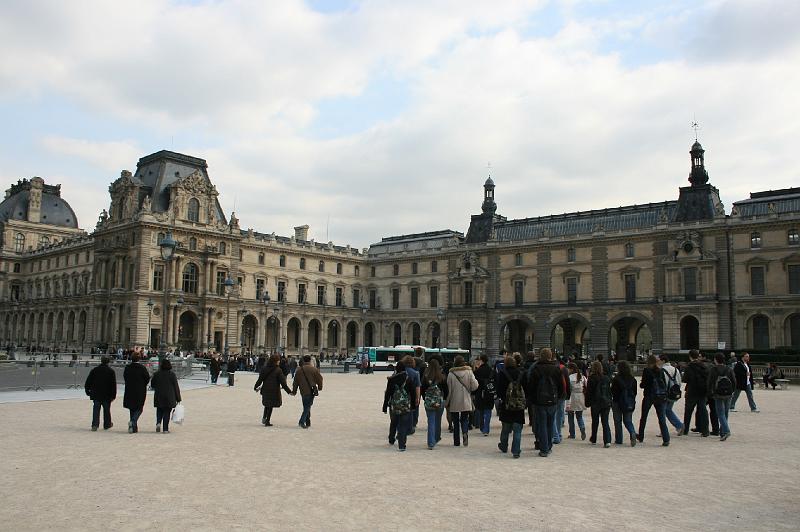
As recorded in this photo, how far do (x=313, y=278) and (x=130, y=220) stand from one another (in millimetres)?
23008

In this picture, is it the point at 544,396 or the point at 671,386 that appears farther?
the point at 671,386

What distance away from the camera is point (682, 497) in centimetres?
1004

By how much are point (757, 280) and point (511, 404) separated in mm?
53178

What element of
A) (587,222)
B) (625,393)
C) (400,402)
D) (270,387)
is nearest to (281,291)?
(587,222)

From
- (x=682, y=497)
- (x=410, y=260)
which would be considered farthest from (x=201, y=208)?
(x=682, y=497)

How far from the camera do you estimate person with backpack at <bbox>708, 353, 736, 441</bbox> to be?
16.4 metres

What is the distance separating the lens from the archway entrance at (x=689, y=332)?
62500 mm

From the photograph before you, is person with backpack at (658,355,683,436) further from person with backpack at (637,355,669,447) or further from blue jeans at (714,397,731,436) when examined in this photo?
blue jeans at (714,397,731,436)

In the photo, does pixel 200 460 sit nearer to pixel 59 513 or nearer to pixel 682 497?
pixel 59 513

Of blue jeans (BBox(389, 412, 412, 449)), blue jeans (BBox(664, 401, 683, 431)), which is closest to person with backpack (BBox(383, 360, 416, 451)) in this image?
blue jeans (BBox(389, 412, 412, 449))

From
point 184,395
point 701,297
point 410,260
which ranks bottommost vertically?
point 184,395

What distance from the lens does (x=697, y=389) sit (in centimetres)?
1703

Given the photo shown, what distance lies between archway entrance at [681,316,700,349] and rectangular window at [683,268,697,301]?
1923mm

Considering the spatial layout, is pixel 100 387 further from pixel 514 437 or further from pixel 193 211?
pixel 193 211
